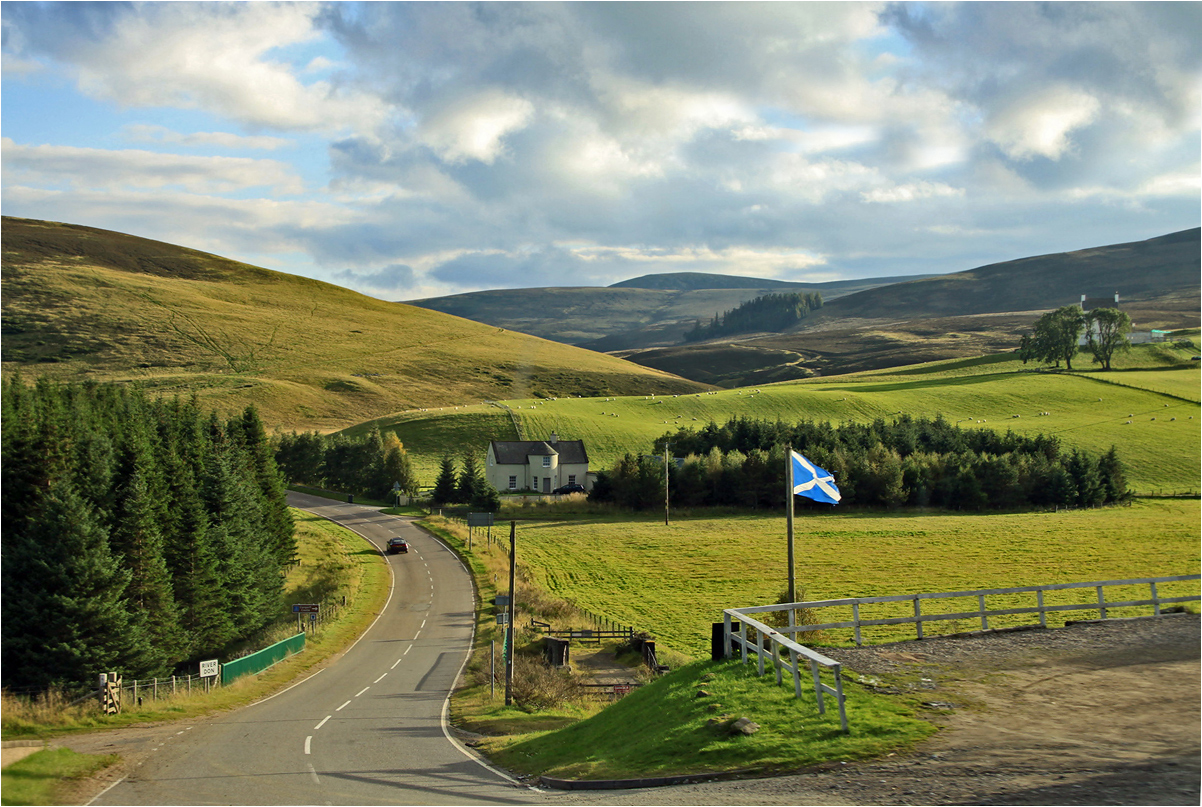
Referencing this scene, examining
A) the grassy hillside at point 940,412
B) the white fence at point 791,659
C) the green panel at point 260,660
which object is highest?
the grassy hillside at point 940,412

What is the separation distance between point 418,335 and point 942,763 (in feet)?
619

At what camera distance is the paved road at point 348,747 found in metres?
15.0

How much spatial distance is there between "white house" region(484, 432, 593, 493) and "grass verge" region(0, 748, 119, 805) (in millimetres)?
74392

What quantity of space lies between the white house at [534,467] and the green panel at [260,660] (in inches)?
2115

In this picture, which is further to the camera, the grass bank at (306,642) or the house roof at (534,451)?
the house roof at (534,451)

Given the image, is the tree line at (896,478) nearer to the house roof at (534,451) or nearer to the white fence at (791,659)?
the house roof at (534,451)

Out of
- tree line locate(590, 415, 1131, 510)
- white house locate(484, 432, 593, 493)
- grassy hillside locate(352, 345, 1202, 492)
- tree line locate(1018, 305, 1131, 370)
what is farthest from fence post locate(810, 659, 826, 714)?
tree line locate(1018, 305, 1131, 370)

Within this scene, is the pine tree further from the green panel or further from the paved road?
the paved road

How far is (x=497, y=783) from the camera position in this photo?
15453 millimetres

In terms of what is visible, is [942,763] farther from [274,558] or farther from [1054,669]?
[274,558]

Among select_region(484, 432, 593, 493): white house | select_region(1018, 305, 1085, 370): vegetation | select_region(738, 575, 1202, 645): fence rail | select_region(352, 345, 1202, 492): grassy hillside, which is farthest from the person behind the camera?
select_region(1018, 305, 1085, 370): vegetation

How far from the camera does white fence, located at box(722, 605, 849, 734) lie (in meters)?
13.5

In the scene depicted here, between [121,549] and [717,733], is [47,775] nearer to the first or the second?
[717,733]

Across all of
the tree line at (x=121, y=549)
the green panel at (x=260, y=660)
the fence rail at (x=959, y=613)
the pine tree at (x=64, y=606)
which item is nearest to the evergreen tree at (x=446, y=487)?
the tree line at (x=121, y=549)
